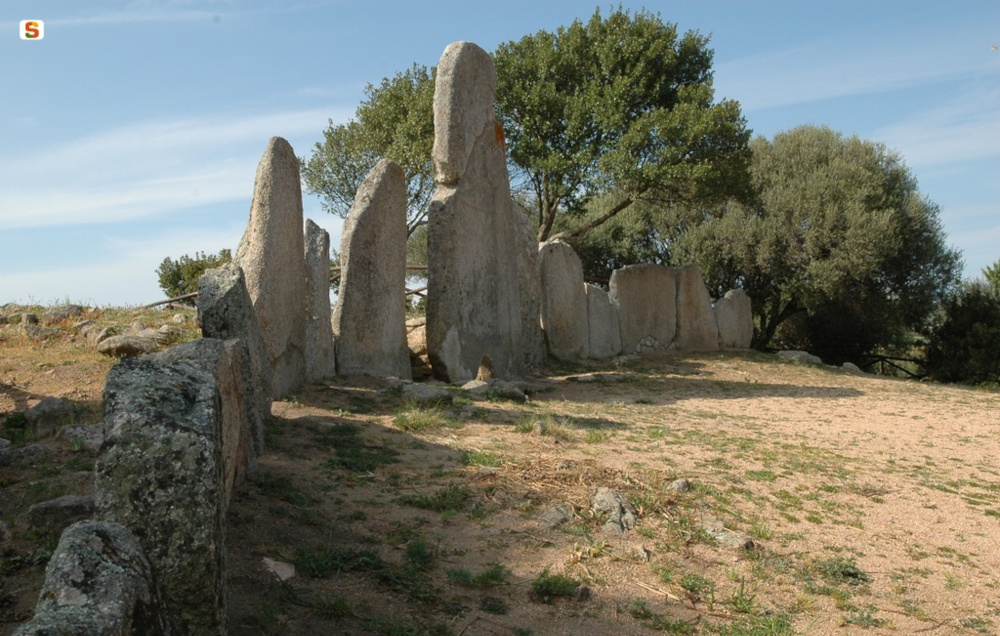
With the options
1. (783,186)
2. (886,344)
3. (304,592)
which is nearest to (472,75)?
(304,592)

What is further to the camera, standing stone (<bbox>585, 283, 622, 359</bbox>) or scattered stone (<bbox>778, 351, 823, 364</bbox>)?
scattered stone (<bbox>778, 351, 823, 364</bbox>)

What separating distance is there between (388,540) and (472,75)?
9086 mm

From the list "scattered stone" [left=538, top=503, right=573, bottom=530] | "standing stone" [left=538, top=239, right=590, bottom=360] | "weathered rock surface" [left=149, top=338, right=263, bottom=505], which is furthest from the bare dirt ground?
"standing stone" [left=538, top=239, right=590, bottom=360]

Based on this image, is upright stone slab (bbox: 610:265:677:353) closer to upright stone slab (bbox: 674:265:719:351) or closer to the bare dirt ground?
upright stone slab (bbox: 674:265:719:351)

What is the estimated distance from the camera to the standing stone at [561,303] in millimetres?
16484

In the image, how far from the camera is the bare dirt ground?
187 inches

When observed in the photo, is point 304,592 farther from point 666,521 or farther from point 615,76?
point 615,76

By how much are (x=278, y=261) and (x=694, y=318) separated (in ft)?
39.9

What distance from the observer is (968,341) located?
20750mm

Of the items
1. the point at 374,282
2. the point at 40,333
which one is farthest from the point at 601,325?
the point at 40,333

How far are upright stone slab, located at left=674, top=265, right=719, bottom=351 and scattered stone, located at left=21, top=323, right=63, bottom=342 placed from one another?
12444 millimetres

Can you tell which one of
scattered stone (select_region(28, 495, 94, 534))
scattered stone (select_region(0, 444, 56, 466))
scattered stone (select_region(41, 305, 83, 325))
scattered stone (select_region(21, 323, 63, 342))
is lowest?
scattered stone (select_region(28, 495, 94, 534))

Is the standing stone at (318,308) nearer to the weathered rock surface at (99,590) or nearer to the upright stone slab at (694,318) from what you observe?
the weathered rock surface at (99,590)

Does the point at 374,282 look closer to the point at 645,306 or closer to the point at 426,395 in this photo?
the point at 426,395
